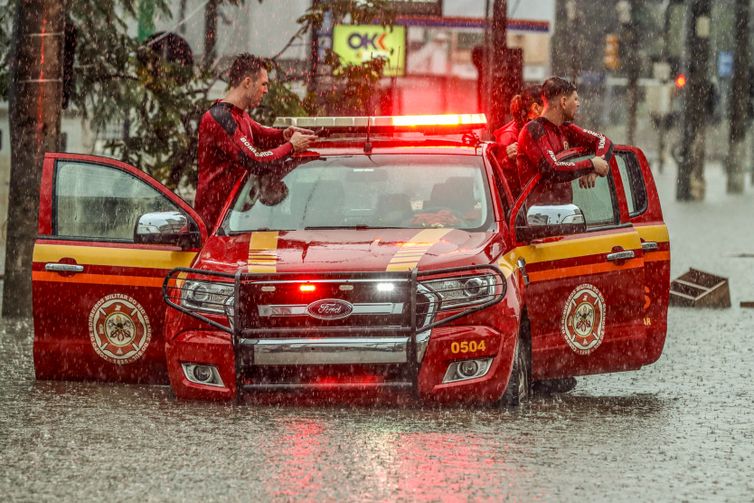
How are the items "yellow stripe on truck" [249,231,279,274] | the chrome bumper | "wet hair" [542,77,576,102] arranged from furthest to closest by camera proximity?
"wet hair" [542,77,576,102] < "yellow stripe on truck" [249,231,279,274] < the chrome bumper

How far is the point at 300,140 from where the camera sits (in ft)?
33.8

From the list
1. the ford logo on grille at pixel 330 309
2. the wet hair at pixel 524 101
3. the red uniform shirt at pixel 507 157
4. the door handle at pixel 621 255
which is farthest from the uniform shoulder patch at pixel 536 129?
the ford logo on grille at pixel 330 309

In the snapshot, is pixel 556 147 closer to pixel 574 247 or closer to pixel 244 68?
pixel 574 247

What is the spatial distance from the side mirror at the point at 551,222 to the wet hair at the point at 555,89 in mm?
1267

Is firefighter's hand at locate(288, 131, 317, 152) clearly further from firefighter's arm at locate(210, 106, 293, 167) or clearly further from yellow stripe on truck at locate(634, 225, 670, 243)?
yellow stripe on truck at locate(634, 225, 670, 243)

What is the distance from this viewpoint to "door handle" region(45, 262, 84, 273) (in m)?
10.0

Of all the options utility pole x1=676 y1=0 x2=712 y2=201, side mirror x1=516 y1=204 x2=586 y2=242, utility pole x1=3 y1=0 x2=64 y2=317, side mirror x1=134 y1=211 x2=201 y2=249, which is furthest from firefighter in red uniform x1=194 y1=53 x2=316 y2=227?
utility pole x1=676 y1=0 x2=712 y2=201

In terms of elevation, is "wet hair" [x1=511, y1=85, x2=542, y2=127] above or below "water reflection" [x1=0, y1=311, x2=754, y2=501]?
above

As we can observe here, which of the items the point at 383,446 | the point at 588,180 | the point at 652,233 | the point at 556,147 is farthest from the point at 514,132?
the point at 383,446

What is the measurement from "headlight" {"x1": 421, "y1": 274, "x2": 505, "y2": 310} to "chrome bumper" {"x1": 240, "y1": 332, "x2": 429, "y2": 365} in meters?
0.24

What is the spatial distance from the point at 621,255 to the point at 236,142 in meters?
2.24

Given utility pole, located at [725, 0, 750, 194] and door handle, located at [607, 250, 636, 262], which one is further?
utility pole, located at [725, 0, 750, 194]

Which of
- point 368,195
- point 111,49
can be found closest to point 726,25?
point 111,49

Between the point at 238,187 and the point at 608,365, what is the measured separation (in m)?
2.29
